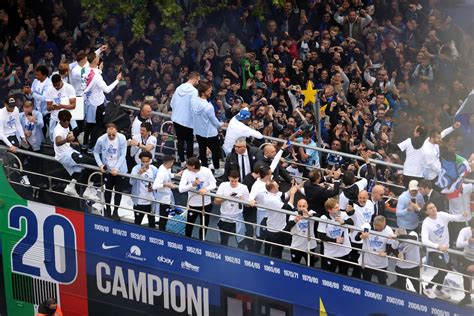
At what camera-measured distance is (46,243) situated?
846 inches

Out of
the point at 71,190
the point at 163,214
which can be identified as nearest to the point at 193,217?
the point at 163,214

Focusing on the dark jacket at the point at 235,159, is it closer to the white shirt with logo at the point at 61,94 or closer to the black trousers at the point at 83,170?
the black trousers at the point at 83,170

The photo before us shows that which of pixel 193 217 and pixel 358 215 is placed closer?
pixel 358 215

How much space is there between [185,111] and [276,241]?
2.90m

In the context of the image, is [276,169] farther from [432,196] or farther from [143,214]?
[432,196]

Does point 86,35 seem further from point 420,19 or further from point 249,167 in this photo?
point 249,167

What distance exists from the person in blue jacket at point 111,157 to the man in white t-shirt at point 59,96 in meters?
1.02

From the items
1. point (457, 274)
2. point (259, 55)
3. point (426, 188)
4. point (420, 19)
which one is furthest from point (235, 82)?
point (457, 274)

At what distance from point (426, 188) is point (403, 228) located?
63 cm

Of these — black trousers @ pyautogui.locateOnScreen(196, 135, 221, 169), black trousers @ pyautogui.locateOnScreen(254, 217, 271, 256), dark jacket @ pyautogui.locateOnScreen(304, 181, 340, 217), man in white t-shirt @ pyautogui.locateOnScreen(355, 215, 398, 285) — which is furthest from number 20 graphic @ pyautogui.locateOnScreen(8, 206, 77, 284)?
man in white t-shirt @ pyautogui.locateOnScreen(355, 215, 398, 285)

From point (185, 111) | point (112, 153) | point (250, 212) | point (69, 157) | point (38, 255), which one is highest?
point (185, 111)

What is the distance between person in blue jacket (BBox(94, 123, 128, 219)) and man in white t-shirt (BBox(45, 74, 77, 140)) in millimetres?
1015

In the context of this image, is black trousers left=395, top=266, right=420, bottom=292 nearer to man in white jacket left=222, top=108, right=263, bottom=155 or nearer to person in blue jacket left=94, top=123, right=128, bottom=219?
man in white jacket left=222, top=108, right=263, bottom=155

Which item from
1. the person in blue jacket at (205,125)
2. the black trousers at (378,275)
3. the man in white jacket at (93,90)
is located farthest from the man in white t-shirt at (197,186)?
the man in white jacket at (93,90)
